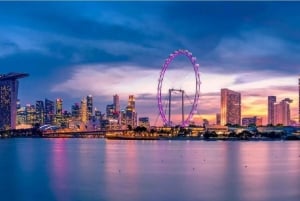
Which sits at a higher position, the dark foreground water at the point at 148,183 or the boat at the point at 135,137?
the boat at the point at 135,137

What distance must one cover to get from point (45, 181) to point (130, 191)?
824 centimetres

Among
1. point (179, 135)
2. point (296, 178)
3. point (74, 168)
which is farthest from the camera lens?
point (179, 135)

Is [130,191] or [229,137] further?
[229,137]

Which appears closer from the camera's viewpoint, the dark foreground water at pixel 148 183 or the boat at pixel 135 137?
the dark foreground water at pixel 148 183

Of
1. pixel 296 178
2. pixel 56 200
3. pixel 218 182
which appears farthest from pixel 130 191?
pixel 296 178

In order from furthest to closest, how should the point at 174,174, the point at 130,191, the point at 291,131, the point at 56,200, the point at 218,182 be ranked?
the point at 291,131 < the point at 174,174 < the point at 218,182 < the point at 130,191 < the point at 56,200

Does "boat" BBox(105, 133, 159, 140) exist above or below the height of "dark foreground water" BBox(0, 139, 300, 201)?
above

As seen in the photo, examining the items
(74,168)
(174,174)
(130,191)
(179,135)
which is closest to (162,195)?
(130,191)

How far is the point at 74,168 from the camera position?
50.5 meters

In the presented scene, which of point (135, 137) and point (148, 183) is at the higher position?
point (135, 137)

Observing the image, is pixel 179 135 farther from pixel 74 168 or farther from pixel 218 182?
pixel 218 182

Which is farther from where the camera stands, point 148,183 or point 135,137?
point 135,137

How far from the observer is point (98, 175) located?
4312cm

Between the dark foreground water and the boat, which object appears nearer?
the dark foreground water
